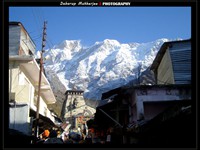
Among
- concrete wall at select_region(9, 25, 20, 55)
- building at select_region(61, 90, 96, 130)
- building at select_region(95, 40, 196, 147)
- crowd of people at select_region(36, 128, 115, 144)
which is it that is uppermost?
concrete wall at select_region(9, 25, 20, 55)

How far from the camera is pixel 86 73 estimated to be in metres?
119

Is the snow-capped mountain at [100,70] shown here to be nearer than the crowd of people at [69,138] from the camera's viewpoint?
No

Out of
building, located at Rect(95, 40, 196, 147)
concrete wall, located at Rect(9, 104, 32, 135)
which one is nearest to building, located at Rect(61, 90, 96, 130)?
concrete wall, located at Rect(9, 104, 32, 135)

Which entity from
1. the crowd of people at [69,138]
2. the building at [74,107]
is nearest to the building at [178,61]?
the crowd of people at [69,138]

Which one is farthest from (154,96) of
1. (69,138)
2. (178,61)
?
(69,138)

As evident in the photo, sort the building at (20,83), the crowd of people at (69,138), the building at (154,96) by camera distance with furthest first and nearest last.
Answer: the building at (20,83) < the building at (154,96) < the crowd of people at (69,138)

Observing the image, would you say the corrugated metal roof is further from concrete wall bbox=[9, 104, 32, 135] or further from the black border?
the black border

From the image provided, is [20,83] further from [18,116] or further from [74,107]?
[74,107]

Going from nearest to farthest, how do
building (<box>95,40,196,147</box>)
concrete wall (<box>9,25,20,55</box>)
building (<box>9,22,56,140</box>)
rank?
building (<box>95,40,196,147</box>), building (<box>9,22,56,140</box>), concrete wall (<box>9,25,20,55</box>)

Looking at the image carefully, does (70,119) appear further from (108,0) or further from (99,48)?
(99,48)
